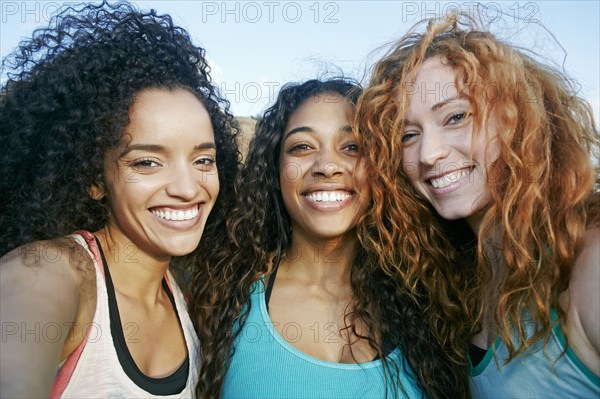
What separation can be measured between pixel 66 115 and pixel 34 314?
1.11m

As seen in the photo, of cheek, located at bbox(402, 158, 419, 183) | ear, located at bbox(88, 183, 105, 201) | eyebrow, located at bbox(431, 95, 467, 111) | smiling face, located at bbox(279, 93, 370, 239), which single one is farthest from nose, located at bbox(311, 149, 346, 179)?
ear, located at bbox(88, 183, 105, 201)

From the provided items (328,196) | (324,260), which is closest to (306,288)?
(324,260)

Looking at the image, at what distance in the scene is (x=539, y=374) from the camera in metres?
2.22

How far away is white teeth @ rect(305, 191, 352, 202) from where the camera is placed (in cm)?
309

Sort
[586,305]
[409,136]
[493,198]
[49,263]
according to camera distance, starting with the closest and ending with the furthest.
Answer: [586,305], [49,263], [493,198], [409,136]

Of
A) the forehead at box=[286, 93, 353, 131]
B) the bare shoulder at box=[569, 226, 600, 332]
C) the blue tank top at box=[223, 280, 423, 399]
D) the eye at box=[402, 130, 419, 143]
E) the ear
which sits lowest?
the blue tank top at box=[223, 280, 423, 399]

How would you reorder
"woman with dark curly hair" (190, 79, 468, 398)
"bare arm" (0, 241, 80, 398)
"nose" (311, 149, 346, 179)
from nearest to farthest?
1. "bare arm" (0, 241, 80, 398)
2. "woman with dark curly hair" (190, 79, 468, 398)
3. "nose" (311, 149, 346, 179)

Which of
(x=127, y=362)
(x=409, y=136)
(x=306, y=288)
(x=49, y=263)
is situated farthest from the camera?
(x=306, y=288)

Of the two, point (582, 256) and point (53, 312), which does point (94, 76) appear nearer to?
point (53, 312)

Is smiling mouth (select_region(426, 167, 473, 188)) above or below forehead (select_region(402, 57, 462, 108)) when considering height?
below

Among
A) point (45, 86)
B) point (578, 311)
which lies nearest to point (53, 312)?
point (45, 86)

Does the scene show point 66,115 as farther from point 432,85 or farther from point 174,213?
point 432,85

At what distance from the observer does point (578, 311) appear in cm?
207

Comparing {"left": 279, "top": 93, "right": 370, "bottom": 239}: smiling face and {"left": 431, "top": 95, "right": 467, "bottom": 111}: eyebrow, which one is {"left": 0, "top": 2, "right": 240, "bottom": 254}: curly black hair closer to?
{"left": 279, "top": 93, "right": 370, "bottom": 239}: smiling face
